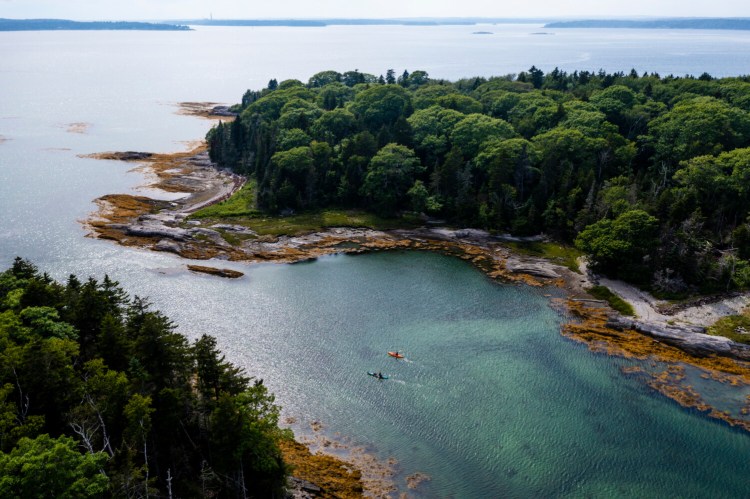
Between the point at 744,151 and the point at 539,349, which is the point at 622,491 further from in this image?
the point at 744,151

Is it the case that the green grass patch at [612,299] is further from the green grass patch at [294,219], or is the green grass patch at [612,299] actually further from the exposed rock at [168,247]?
the exposed rock at [168,247]

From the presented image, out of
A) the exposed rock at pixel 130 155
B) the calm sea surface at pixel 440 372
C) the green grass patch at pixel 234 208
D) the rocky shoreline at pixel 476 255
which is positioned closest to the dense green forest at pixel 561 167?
the green grass patch at pixel 234 208

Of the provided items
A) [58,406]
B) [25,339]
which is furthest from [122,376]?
[25,339]

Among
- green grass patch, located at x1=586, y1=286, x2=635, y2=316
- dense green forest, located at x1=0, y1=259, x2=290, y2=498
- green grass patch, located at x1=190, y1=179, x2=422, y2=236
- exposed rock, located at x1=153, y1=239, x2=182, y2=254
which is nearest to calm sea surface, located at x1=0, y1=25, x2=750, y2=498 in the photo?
exposed rock, located at x1=153, y1=239, x2=182, y2=254

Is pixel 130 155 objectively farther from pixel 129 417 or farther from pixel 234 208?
pixel 129 417

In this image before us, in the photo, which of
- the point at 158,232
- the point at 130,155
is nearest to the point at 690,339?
the point at 158,232
